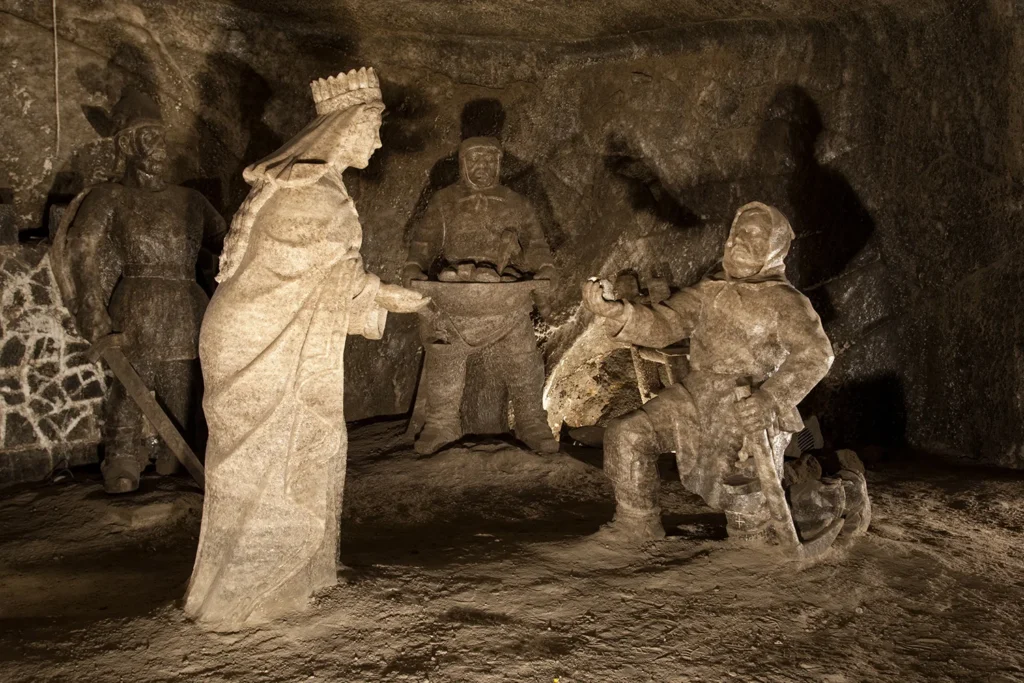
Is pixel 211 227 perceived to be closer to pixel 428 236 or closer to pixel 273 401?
pixel 428 236

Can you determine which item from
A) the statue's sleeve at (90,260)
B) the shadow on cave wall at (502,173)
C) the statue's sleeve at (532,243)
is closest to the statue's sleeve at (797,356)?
the statue's sleeve at (532,243)

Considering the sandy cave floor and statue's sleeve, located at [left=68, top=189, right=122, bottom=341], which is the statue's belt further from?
the sandy cave floor

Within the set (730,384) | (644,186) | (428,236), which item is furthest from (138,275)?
(644,186)

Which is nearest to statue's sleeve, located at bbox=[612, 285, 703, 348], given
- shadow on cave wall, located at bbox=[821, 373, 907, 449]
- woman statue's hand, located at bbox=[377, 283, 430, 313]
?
woman statue's hand, located at bbox=[377, 283, 430, 313]

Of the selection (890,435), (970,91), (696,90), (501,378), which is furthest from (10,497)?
(970,91)

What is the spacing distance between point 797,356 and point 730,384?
1.15 ft

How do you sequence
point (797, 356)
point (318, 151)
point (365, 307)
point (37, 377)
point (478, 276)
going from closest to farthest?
point (318, 151), point (365, 307), point (797, 356), point (37, 377), point (478, 276)

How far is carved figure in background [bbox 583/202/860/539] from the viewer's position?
3.99m

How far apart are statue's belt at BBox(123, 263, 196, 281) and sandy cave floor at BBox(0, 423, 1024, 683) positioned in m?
1.50

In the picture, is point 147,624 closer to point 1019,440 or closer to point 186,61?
point 186,61

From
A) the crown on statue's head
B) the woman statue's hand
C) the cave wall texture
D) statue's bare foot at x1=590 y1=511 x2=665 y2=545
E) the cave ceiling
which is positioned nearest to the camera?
the crown on statue's head

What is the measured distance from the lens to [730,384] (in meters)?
4.11

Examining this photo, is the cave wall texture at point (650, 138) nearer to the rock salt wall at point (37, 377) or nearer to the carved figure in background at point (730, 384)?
the rock salt wall at point (37, 377)

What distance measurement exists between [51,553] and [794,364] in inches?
161
